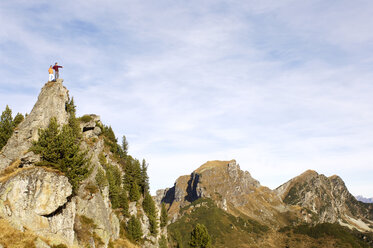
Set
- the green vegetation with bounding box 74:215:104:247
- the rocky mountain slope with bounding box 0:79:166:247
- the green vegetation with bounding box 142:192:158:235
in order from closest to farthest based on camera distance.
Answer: the rocky mountain slope with bounding box 0:79:166:247 < the green vegetation with bounding box 74:215:104:247 < the green vegetation with bounding box 142:192:158:235

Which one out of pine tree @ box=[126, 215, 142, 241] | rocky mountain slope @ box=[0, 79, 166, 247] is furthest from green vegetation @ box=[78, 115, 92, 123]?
pine tree @ box=[126, 215, 142, 241]

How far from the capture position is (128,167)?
106 meters

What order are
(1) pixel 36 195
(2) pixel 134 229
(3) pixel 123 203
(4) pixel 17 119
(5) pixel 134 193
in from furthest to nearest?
1. (5) pixel 134 193
2. (3) pixel 123 203
3. (2) pixel 134 229
4. (4) pixel 17 119
5. (1) pixel 36 195

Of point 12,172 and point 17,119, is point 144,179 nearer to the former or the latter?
point 17,119

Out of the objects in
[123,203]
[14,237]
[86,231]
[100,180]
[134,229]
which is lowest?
[134,229]

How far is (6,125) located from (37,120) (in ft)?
50.9

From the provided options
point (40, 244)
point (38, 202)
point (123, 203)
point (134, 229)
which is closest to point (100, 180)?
point (123, 203)

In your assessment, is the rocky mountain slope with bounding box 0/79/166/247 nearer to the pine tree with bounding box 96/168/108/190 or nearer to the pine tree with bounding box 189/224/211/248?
the pine tree with bounding box 96/168/108/190

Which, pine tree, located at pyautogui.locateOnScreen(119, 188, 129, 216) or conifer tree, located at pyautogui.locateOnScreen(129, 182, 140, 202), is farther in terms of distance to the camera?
conifer tree, located at pyautogui.locateOnScreen(129, 182, 140, 202)

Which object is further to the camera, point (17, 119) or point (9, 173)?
point (17, 119)

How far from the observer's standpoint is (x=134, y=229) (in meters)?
85.5

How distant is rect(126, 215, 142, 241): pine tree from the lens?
8461 cm

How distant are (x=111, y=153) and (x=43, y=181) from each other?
7340 cm

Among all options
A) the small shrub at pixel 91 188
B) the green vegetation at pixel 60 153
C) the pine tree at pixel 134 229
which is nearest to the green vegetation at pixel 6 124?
the small shrub at pixel 91 188
